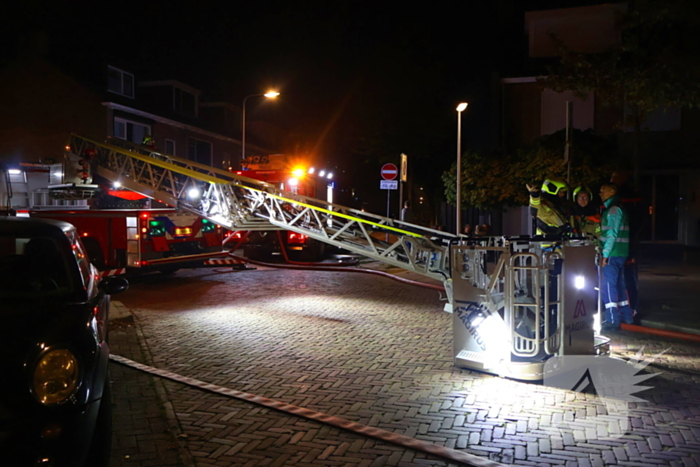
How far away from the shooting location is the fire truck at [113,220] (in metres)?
11.5

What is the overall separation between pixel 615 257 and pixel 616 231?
0.35 metres

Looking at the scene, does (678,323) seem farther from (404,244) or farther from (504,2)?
(504,2)

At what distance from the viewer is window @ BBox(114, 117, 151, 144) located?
2463 cm

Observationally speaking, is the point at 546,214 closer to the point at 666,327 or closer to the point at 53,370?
the point at 666,327

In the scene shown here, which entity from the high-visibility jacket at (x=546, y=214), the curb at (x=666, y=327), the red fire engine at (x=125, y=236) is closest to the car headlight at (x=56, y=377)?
the high-visibility jacket at (x=546, y=214)

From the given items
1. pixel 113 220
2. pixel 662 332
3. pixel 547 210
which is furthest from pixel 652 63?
pixel 113 220

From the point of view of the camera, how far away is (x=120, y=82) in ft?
83.5

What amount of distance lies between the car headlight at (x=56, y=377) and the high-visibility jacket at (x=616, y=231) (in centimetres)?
689

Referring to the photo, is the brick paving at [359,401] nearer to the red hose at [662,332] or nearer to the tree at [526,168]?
the red hose at [662,332]

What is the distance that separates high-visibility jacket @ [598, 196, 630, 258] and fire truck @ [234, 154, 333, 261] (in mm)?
9879

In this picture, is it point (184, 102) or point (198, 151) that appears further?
point (198, 151)

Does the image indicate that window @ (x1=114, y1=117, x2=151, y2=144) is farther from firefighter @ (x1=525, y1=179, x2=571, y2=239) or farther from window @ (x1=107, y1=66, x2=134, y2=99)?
firefighter @ (x1=525, y1=179, x2=571, y2=239)

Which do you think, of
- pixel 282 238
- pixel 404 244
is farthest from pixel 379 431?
pixel 282 238

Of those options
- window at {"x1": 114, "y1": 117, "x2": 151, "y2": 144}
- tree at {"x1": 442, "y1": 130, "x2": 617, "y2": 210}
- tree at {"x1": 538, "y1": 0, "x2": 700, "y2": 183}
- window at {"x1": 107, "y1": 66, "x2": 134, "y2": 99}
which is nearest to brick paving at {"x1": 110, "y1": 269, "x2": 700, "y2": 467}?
tree at {"x1": 538, "y1": 0, "x2": 700, "y2": 183}
